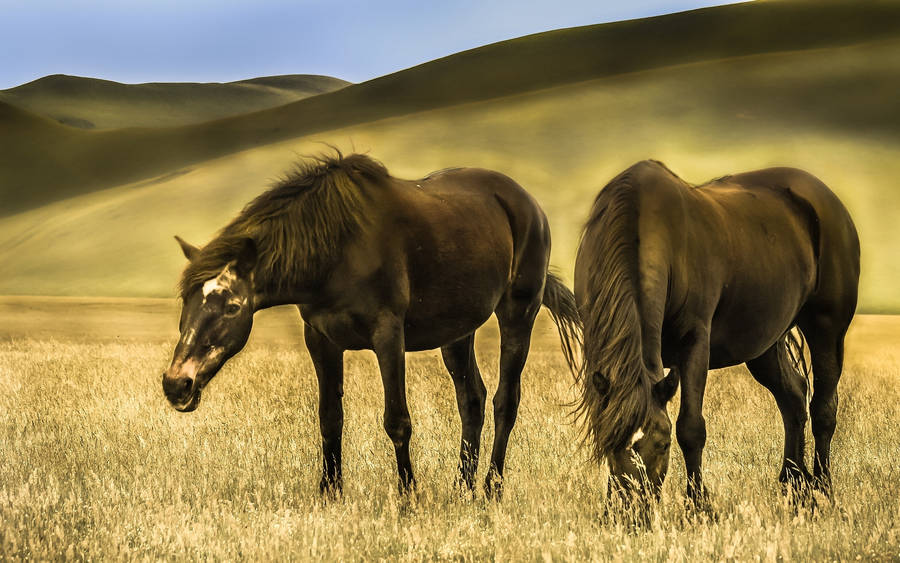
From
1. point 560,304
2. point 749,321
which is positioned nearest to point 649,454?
point 749,321

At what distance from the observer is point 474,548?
5.19 m

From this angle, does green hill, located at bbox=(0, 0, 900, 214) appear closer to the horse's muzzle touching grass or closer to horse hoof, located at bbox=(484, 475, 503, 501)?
horse hoof, located at bbox=(484, 475, 503, 501)

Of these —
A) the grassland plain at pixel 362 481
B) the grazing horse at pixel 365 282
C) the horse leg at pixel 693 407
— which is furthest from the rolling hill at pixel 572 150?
the horse leg at pixel 693 407

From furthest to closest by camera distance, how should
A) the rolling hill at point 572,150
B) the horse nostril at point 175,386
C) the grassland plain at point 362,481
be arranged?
the rolling hill at point 572,150 → the horse nostril at point 175,386 → the grassland plain at point 362,481

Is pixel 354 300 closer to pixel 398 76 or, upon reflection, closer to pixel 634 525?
pixel 634 525

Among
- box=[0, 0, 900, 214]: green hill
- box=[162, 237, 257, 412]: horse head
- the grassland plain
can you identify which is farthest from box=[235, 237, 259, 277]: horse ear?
box=[0, 0, 900, 214]: green hill

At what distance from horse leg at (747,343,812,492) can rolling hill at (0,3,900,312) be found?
37067 millimetres

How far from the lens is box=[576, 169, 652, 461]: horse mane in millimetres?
4805

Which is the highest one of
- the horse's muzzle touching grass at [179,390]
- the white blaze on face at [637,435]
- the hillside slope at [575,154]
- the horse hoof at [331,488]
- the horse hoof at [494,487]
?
the horse's muzzle touching grass at [179,390]

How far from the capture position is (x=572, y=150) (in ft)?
219

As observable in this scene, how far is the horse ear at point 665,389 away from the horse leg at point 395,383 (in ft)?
6.38

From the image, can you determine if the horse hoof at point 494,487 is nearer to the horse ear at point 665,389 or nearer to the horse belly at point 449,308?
the horse belly at point 449,308

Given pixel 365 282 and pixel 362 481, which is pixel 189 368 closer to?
pixel 365 282

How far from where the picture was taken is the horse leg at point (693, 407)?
5668mm
